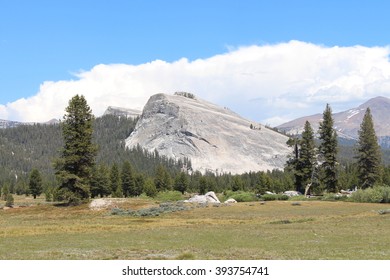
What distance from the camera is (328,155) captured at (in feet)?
311

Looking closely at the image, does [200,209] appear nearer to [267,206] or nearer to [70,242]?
[267,206]

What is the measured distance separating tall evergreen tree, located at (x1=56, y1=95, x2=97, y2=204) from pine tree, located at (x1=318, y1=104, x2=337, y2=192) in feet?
160

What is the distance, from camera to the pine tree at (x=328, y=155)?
94312mm

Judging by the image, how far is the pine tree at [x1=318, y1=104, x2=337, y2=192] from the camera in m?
94.3

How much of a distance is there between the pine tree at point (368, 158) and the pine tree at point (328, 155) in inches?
296

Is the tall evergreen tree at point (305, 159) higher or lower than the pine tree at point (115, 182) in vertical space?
higher

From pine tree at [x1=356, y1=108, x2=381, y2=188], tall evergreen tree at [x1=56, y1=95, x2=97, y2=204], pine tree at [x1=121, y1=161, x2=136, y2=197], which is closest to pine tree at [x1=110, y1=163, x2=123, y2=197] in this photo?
pine tree at [x1=121, y1=161, x2=136, y2=197]

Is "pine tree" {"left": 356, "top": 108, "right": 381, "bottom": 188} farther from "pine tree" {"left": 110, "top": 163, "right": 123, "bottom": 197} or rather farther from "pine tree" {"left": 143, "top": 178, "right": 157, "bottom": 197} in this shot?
"pine tree" {"left": 110, "top": 163, "right": 123, "bottom": 197}

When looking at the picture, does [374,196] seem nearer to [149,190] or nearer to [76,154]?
[76,154]

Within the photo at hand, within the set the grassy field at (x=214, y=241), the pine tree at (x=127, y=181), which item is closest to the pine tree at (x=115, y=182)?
the pine tree at (x=127, y=181)

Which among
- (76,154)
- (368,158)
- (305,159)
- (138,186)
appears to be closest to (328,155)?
(305,159)

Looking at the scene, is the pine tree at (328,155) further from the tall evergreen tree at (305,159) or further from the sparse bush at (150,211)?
the sparse bush at (150,211)

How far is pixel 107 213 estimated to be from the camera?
62906mm
